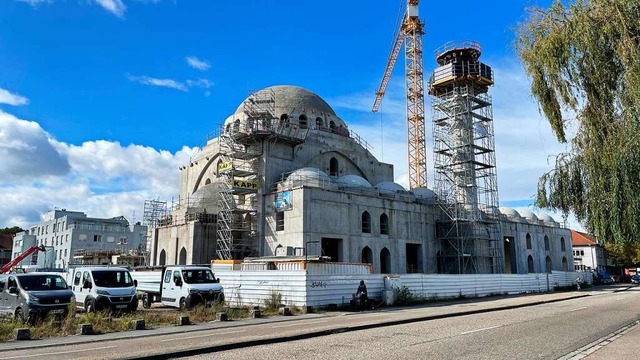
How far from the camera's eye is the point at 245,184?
42250mm

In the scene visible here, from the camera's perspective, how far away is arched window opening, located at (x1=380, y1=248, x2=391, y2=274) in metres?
43.3

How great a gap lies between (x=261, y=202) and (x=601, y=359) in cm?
3484

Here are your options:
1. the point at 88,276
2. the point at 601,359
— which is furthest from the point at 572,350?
the point at 88,276

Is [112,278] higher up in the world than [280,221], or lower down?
lower down

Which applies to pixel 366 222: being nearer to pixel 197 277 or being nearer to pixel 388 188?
pixel 388 188

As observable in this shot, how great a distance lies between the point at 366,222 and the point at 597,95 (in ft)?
98.1

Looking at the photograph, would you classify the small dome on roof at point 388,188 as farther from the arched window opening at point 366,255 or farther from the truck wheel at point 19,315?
the truck wheel at point 19,315

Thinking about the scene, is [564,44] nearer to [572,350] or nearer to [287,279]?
[572,350]

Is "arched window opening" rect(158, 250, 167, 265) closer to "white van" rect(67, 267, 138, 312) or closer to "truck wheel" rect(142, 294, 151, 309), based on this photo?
"truck wheel" rect(142, 294, 151, 309)

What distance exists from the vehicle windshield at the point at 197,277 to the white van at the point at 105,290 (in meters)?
2.43

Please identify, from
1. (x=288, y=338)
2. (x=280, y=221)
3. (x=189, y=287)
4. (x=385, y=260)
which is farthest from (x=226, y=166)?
(x=288, y=338)

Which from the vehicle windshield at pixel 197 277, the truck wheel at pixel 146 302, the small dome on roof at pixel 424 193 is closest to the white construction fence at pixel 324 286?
the vehicle windshield at pixel 197 277

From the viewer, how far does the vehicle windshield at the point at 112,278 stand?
19.1 meters

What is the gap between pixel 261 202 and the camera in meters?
42.5
